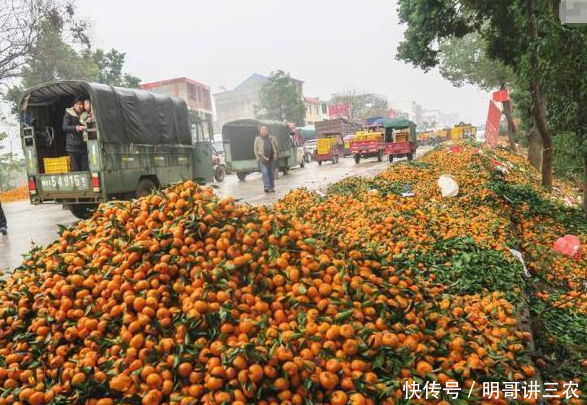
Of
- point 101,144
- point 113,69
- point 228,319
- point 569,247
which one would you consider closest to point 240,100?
point 113,69

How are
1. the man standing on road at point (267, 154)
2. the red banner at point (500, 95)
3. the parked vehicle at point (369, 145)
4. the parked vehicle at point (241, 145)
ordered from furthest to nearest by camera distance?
the parked vehicle at point (369, 145)
the parked vehicle at point (241, 145)
the red banner at point (500, 95)
the man standing on road at point (267, 154)

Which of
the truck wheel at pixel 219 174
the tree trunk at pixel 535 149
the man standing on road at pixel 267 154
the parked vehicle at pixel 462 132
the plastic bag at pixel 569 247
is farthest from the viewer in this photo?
the parked vehicle at pixel 462 132

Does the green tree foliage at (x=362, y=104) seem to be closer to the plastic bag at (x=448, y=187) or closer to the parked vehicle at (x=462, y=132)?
the parked vehicle at (x=462, y=132)

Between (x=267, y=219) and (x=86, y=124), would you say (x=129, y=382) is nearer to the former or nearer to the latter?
(x=267, y=219)

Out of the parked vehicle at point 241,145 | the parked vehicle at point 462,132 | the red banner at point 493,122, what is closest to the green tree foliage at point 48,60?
the parked vehicle at point 241,145

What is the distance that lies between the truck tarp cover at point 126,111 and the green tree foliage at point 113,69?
25764mm

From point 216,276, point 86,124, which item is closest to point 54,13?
point 86,124

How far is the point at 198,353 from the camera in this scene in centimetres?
272

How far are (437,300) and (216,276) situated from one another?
6.30ft

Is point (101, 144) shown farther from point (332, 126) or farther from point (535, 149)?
point (332, 126)

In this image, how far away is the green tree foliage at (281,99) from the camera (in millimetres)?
53031

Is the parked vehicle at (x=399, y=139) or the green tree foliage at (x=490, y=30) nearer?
the green tree foliage at (x=490, y=30)

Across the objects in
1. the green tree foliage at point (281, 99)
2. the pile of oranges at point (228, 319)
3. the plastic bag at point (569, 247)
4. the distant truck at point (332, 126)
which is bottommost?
the plastic bag at point (569, 247)

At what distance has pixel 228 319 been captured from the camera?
114 inches
